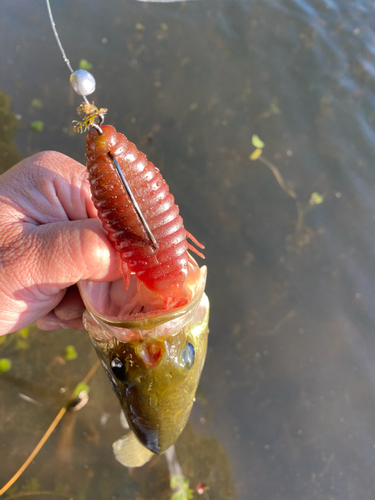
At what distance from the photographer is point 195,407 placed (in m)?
3.01

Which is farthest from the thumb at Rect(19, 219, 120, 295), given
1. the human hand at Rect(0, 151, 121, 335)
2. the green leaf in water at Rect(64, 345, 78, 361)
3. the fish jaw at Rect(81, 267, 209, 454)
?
the green leaf in water at Rect(64, 345, 78, 361)

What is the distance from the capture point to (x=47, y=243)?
5.02 ft

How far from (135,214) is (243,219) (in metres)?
2.27

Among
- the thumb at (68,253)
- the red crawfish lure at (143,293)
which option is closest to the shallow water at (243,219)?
the red crawfish lure at (143,293)

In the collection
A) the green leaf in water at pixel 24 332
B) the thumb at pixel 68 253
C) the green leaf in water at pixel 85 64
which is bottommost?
the green leaf in water at pixel 24 332

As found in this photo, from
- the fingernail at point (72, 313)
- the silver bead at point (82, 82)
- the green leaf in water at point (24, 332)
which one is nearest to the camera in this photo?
the silver bead at point (82, 82)

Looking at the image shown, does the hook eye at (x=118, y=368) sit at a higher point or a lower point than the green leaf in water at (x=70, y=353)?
higher

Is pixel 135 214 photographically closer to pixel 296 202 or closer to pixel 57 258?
pixel 57 258

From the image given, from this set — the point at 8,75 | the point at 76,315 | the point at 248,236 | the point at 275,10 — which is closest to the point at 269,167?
the point at 248,236

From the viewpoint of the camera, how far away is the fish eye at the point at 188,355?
5.14 feet

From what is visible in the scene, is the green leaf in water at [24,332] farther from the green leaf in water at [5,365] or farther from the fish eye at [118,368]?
the fish eye at [118,368]

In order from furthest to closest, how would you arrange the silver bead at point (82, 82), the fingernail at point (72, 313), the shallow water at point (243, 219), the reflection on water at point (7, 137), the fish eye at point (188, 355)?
the reflection on water at point (7, 137)
the shallow water at point (243, 219)
the fingernail at point (72, 313)
the fish eye at point (188, 355)
the silver bead at point (82, 82)

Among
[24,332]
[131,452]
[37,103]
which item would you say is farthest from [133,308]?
[37,103]

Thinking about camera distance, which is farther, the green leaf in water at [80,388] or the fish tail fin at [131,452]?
the green leaf in water at [80,388]
